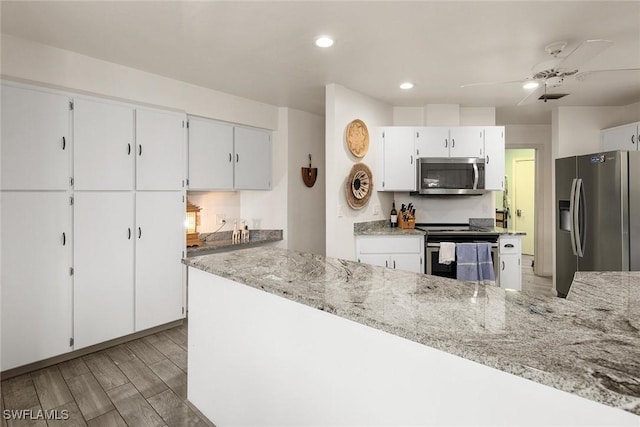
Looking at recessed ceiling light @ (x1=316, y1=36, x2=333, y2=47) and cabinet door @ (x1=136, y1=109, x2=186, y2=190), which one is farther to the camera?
cabinet door @ (x1=136, y1=109, x2=186, y2=190)

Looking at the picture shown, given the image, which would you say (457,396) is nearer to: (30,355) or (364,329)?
(364,329)

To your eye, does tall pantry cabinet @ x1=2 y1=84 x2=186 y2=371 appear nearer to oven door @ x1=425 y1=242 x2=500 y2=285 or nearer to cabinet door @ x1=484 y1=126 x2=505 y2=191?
oven door @ x1=425 y1=242 x2=500 y2=285

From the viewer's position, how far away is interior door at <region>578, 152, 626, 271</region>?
11.5 ft

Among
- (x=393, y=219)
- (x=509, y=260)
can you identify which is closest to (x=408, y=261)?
(x=393, y=219)

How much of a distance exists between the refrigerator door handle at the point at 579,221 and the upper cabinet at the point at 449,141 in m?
1.09

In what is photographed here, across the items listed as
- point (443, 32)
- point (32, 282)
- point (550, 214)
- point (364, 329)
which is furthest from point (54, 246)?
point (550, 214)

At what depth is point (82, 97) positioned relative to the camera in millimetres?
2852

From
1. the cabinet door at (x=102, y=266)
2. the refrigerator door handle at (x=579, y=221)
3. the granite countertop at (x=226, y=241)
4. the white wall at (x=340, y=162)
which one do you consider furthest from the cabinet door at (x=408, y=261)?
the cabinet door at (x=102, y=266)

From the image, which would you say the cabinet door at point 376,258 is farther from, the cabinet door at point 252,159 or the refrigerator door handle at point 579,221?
the refrigerator door handle at point 579,221

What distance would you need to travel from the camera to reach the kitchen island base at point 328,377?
0.81 metres

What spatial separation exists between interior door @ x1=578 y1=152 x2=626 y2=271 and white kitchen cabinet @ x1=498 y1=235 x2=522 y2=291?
0.70 m

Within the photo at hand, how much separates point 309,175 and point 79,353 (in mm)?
3177

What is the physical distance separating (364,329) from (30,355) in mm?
2792
